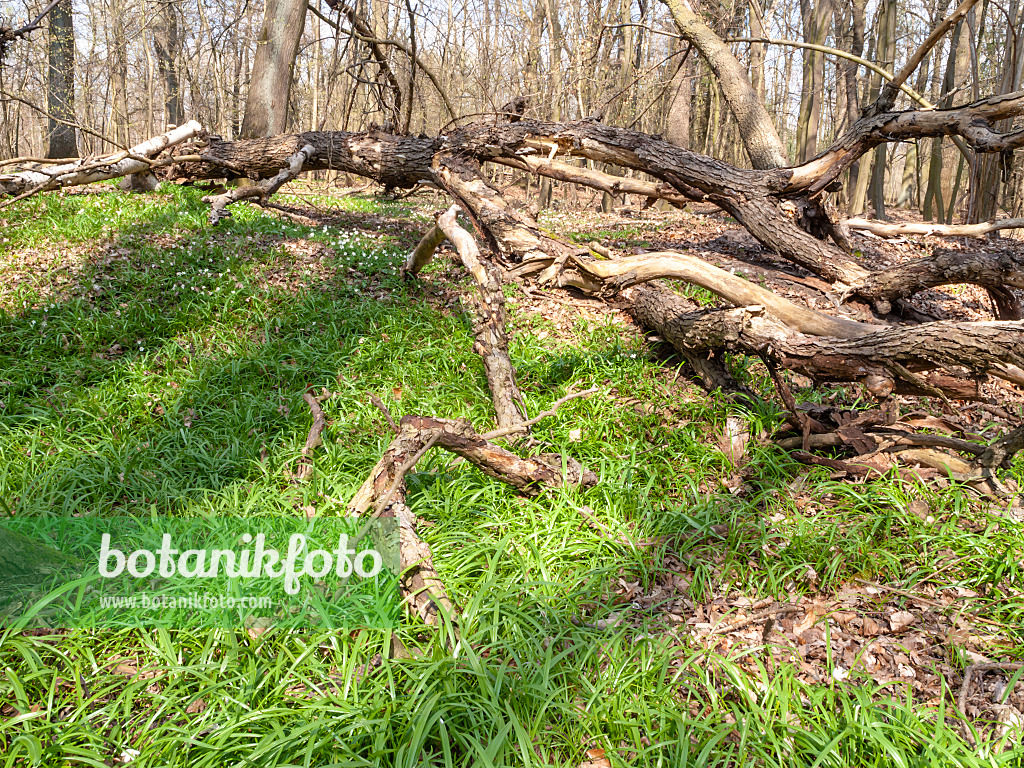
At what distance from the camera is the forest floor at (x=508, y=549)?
7.16 feet

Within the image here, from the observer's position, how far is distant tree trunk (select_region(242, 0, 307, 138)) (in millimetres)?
9086

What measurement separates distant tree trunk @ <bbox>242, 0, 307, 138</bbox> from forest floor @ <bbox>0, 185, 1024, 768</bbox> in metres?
3.96

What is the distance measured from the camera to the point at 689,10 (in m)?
8.52

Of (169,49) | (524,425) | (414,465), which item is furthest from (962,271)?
(169,49)

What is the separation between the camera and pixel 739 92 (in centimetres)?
825

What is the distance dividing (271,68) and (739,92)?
6952 millimetres

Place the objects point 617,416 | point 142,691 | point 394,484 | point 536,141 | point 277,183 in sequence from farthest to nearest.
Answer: point 277,183, point 536,141, point 617,416, point 394,484, point 142,691

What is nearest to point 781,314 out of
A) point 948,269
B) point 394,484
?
point 948,269

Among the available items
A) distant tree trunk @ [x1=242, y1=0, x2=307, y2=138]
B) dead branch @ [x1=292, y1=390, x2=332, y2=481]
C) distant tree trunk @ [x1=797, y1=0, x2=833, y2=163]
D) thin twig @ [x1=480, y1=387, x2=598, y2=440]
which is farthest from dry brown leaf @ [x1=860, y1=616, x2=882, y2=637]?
distant tree trunk @ [x1=797, y1=0, x2=833, y2=163]

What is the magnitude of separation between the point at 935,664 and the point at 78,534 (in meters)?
4.15

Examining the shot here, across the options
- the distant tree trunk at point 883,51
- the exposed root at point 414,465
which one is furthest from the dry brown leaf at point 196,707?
the distant tree trunk at point 883,51

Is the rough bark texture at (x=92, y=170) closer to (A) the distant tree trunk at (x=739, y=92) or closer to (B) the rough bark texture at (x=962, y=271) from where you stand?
(A) the distant tree trunk at (x=739, y=92)

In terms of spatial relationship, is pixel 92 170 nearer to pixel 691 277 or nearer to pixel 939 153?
pixel 691 277

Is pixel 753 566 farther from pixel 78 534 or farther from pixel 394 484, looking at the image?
pixel 78 534
